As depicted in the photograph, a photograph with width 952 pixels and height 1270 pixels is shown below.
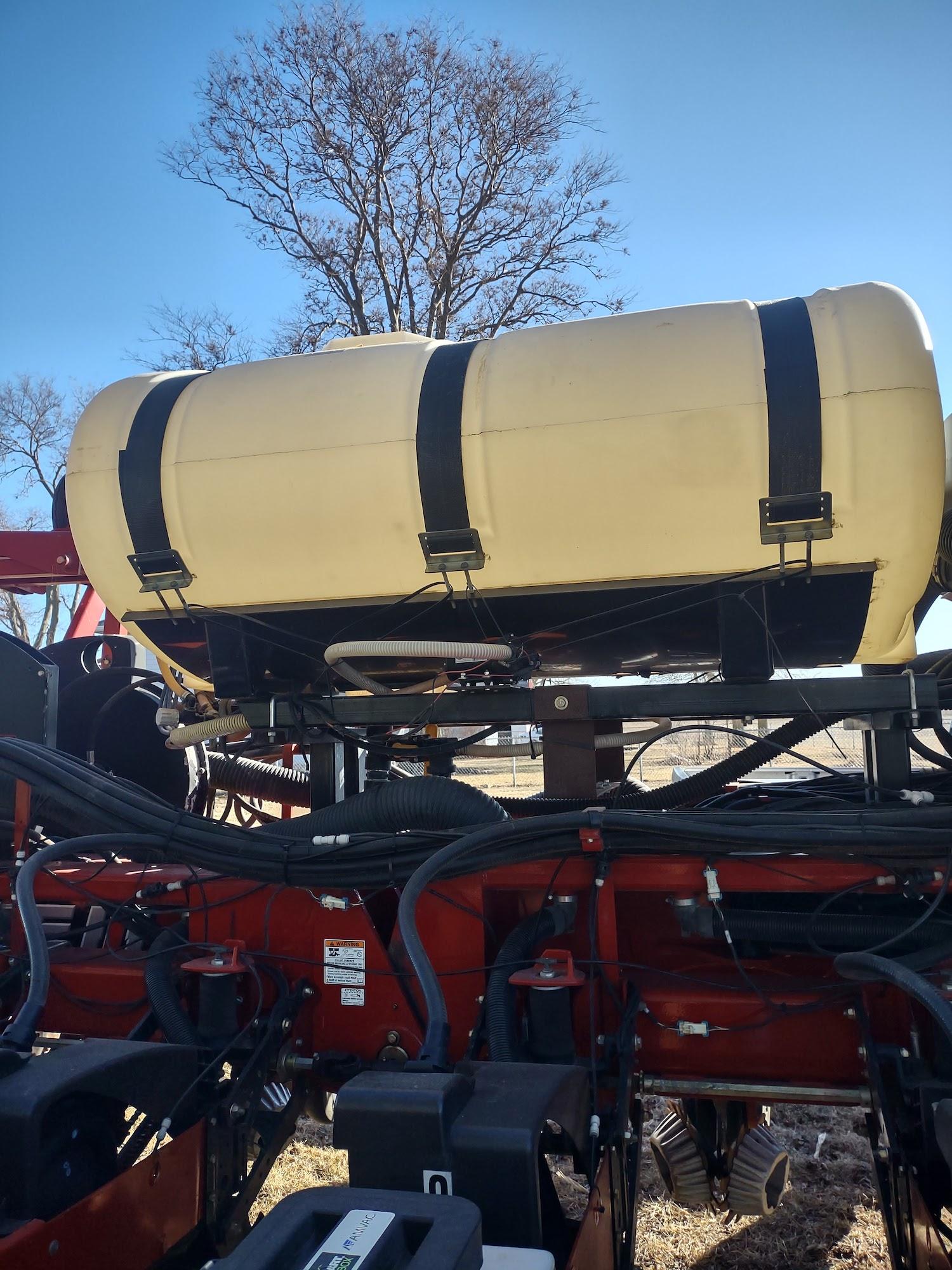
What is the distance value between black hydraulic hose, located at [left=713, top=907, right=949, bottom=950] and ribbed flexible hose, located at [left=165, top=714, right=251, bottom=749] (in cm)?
156

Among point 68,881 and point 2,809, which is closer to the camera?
point 68,881

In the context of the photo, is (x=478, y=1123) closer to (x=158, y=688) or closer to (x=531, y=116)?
(x=158, y=688)

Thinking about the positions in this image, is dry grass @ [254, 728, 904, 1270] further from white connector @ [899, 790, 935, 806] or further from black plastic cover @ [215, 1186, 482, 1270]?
black plastic cover @ [215, 1186, 482, 1270]

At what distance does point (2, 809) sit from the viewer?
124 inches

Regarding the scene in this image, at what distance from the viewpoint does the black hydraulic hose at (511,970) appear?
227cm

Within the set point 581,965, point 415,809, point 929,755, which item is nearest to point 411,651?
point 415,809

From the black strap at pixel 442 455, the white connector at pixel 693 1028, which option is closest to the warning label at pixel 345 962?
the white connector at pixel 693 1028

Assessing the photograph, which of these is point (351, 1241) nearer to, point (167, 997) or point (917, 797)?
point (167, 997)

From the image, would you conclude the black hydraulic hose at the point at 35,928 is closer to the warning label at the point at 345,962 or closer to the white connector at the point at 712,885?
the warning label at the point at 345,962

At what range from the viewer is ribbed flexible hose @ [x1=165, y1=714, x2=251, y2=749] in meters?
2.99

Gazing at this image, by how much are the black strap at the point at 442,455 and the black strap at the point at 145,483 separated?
31.3 inches

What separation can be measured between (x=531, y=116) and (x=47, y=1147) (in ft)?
38.9

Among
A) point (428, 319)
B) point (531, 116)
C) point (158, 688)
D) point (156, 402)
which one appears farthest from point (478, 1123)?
point (531, 116)

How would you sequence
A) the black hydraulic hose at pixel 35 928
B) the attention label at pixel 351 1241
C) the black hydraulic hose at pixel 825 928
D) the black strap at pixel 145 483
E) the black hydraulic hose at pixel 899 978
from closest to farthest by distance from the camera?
1. the attention label at pixel 351 1241
2. the black hydraulic hose at pixel 899 978
3. the black hydraulic hose at pixel 35 928
4. the black hydraulic hose at pixel 825 928
5. the black strap at pixel 145 483
